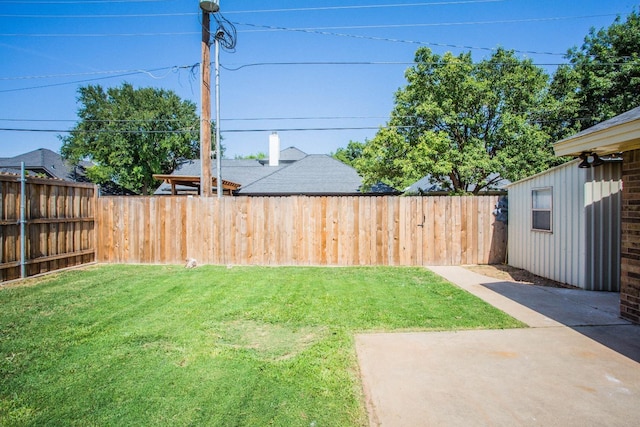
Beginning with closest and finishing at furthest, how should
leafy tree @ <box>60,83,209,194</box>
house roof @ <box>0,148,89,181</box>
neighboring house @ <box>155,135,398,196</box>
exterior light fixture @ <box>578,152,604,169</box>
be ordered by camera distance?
exterior light fixture @ <box>578,152,604,169</box> → neighboring house @ <box>155,135,398,196</box> → house roof @ <box>0,148,89,181</box> → leafy tree @ <box>60,83,209,194</box>

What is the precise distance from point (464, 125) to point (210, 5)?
36.8 feet

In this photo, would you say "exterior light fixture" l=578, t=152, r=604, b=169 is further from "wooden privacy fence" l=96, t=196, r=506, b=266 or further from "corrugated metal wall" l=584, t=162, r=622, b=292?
"wooden privacy fence" l=96, t=196, r=506, b=266

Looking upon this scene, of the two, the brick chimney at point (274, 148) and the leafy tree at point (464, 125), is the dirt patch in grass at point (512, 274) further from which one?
the brick chimney at point (274, 148)

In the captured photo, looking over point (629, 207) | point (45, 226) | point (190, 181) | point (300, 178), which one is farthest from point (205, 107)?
point (629, 207)

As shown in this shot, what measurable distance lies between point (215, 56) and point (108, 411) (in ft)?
33.6

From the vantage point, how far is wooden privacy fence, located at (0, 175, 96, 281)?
659 centimetres

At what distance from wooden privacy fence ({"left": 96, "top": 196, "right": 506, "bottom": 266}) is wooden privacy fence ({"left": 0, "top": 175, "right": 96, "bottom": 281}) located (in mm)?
459

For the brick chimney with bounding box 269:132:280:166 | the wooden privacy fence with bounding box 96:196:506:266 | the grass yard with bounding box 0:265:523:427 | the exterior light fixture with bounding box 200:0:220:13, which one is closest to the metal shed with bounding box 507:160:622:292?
the wooden privacy fence with bounding box 96:196:506:266

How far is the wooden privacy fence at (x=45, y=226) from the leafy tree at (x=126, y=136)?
72.2ft

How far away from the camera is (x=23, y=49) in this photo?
12.6m

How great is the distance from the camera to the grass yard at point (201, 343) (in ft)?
7.98

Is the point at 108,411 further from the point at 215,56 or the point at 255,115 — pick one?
the point at 255,115

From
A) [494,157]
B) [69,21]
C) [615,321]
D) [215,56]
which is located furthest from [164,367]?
[494,157]

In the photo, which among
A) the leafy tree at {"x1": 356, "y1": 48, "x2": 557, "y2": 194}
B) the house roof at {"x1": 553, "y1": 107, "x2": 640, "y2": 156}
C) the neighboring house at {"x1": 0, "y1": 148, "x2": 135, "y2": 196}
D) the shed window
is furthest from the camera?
the neighboring house at {"x1": 0, "y1": 148, "x2": 135, "y2": 196}
